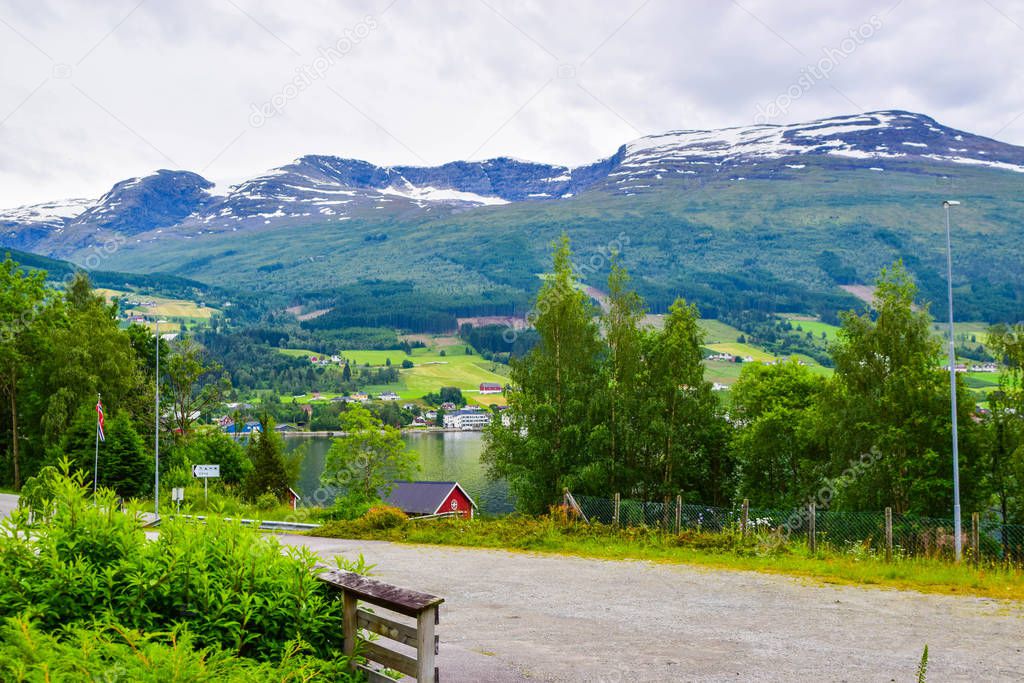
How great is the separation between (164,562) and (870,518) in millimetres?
24671

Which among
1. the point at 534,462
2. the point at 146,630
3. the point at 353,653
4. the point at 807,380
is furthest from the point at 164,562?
the point at 807,380

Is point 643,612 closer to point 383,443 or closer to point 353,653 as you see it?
point 353,653

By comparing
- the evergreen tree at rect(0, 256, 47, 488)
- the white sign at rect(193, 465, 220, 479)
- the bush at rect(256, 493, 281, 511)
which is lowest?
the bush at rect(256, 493, 281, 511)

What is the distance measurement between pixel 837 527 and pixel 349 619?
72.1 ft

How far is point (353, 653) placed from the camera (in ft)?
17.2

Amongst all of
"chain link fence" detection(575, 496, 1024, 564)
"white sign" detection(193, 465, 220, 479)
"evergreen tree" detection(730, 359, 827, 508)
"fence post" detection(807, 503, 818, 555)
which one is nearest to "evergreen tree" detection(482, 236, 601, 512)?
"chain link fence" detection(575, 496, 1024, 564)

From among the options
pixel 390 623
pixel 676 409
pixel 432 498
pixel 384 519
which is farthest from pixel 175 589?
pixel 432 498

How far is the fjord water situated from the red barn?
1348 mm

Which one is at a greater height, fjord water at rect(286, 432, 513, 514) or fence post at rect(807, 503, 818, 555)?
fence post at rect(807, 503, 818, 555)

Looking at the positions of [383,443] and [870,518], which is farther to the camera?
[383,443]

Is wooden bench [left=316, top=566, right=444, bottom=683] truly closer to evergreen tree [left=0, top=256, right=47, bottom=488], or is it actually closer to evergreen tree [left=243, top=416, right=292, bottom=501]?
evergreen tree [left=0, top=256, right=47, bottom=488]

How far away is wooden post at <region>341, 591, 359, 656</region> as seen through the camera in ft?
17.4

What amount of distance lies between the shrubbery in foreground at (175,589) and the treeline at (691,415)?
76.9 ft

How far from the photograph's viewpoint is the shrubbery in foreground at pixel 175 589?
16.3ft
